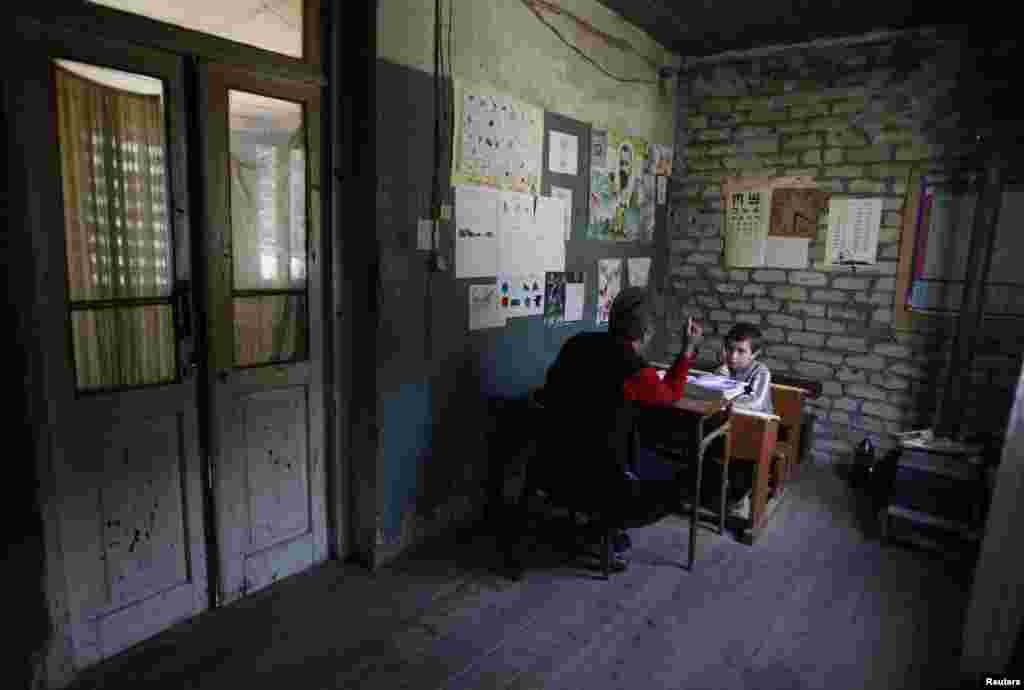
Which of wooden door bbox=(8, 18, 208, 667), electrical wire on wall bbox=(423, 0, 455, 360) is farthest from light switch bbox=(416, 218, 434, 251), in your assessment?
wooden door bbox=(8, 18, 208, 667)

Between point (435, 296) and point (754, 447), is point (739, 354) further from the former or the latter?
point (435, 296)

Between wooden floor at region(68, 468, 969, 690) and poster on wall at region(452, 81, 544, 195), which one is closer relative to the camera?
wooden floor at region(68, 468, 969, 690)

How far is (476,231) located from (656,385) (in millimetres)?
1130

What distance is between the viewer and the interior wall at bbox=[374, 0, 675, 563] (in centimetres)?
248

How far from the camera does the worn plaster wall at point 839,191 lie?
3.63m

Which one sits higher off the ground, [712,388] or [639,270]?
[639,270]

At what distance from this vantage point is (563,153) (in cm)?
343

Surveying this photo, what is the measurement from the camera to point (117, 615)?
2074 millimetres

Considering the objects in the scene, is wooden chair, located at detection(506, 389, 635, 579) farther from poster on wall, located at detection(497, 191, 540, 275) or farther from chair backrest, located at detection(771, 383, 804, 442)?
chair backrest, located at detection(771, 383, 804, 442)

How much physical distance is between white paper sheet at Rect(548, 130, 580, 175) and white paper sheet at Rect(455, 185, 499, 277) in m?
0.55

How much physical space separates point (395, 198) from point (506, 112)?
2.80 feet

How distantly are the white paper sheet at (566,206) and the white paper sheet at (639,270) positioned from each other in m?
0.80

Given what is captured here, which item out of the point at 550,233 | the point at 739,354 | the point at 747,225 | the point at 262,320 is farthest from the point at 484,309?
the point at 747,225

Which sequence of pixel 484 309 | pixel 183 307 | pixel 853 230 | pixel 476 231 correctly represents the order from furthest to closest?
pixel 853 230
pixel 484 309
pixel 476 231
pixel 183 307
